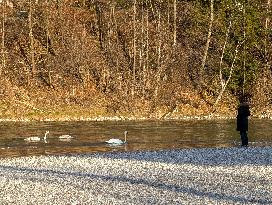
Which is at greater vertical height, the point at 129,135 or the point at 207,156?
the point at 207,156

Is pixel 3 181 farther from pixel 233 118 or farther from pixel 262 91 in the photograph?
pixel 262 91

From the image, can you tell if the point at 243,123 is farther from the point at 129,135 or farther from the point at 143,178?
the point at 143,178

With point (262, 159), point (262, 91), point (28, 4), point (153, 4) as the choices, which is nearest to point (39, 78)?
point (28, 4)

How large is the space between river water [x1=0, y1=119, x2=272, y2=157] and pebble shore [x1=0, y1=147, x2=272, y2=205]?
3.40 m

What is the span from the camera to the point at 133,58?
5716 centimetres

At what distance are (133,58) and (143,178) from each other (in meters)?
38.9

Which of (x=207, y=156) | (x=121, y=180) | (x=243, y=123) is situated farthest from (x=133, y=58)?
(x=121, y=180)

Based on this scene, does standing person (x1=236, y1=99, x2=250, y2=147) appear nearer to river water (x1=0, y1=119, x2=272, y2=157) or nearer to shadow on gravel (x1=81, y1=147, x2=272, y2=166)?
river water (x1=0, y1=119, x2=272, y2=157)

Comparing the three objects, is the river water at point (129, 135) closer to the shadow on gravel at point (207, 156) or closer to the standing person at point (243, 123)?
the standing person at point (243, 123)

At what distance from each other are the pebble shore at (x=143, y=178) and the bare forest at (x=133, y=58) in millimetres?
25330

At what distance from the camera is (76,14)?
62.8 m

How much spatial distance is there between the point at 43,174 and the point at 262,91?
129ft

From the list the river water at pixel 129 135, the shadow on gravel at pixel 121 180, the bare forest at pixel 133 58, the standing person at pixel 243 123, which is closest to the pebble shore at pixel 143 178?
the shadow on gravel at pixel 121 180

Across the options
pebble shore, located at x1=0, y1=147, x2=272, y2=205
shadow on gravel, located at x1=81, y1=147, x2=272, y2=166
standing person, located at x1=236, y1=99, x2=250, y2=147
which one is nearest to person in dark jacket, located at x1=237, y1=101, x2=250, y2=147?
standing person, located at x1=236, y1=99, x2=250, y2=147
